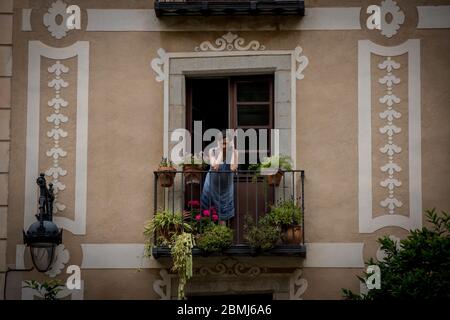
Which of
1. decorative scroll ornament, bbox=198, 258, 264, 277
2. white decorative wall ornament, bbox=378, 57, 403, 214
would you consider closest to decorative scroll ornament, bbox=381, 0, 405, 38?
white decorative wall ornament, bbox=378, 57, 403, 214

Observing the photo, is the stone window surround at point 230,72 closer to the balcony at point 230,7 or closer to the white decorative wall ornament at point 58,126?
the balcony at point 230,7

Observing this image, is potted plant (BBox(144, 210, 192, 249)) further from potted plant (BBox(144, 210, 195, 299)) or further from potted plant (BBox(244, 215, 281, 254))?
Answer: potted plant (BBox(244, 215, 281, 254))

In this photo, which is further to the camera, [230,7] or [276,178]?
[230,7]

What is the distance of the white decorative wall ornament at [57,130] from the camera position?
14.7 meters

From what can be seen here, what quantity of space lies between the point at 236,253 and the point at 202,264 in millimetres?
483

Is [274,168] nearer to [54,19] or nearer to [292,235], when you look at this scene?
[292,235]

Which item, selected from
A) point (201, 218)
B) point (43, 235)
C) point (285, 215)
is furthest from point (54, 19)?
point (285, 215)

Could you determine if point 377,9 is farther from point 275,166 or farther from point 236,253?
point 236,253

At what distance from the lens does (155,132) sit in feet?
48.7

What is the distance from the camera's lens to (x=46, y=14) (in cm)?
1505

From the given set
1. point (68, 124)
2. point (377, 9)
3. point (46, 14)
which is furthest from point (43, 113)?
point (377, 9)

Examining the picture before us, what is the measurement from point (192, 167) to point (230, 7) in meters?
2.00

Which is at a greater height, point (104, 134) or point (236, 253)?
point (104, 134)

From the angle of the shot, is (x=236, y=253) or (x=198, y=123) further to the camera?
(x=198, y=123)
